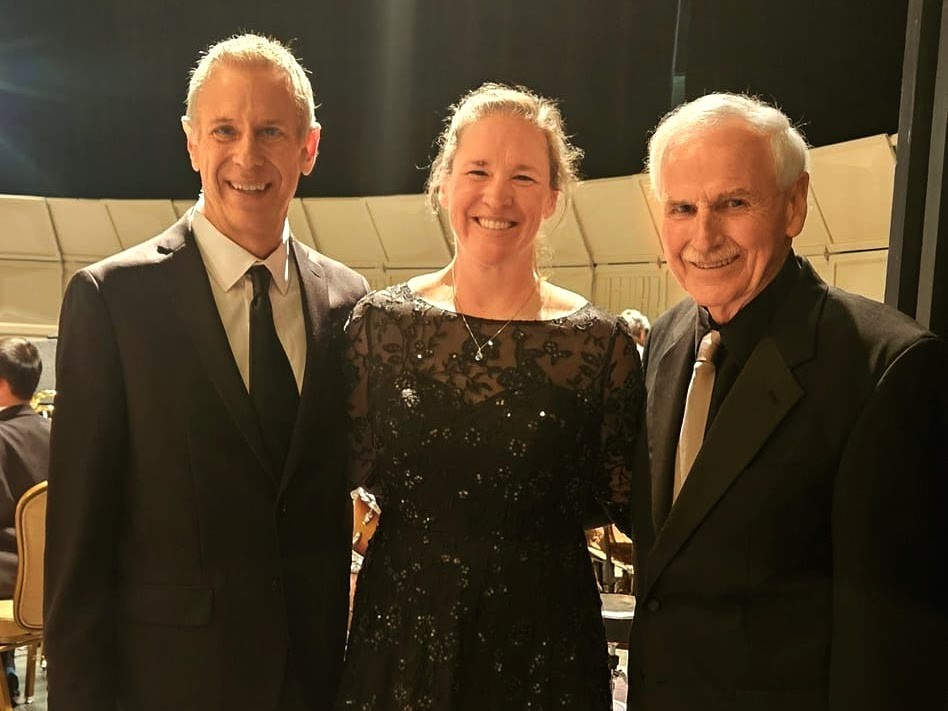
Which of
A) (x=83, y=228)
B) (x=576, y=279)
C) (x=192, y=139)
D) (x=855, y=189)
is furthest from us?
(x=83, y=228)

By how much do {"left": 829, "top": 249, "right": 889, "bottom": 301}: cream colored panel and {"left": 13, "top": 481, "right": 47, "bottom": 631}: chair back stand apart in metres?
4.52

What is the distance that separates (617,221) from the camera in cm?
779

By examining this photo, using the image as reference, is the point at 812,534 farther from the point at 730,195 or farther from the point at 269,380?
the point at 269,380

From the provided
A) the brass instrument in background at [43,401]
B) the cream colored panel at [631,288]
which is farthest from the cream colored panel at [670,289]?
the brass instrument in background at [43,401]

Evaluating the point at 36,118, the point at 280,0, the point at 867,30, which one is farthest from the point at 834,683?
the point at 36,118

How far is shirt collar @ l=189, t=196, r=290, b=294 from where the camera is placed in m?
1.88

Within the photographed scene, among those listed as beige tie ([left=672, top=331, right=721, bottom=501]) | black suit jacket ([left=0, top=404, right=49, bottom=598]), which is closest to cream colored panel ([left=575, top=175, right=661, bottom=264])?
black suit jacket ([left=0, top=404, right=49, bottom=598])

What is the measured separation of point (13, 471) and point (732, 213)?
3.48 meters

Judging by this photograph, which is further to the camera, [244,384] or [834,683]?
[244,384]

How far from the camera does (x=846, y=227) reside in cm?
619

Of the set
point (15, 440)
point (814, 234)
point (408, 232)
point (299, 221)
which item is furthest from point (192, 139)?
point (299, 221)

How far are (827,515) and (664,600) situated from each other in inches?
12.0

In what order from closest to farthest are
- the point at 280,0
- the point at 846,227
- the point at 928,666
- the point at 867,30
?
the point at 928,666 → the point at 867,30 → the point at 846,227 → the point at 280,0

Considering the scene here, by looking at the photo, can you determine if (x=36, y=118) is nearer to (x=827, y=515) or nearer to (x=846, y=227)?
(x=846, y=227)
